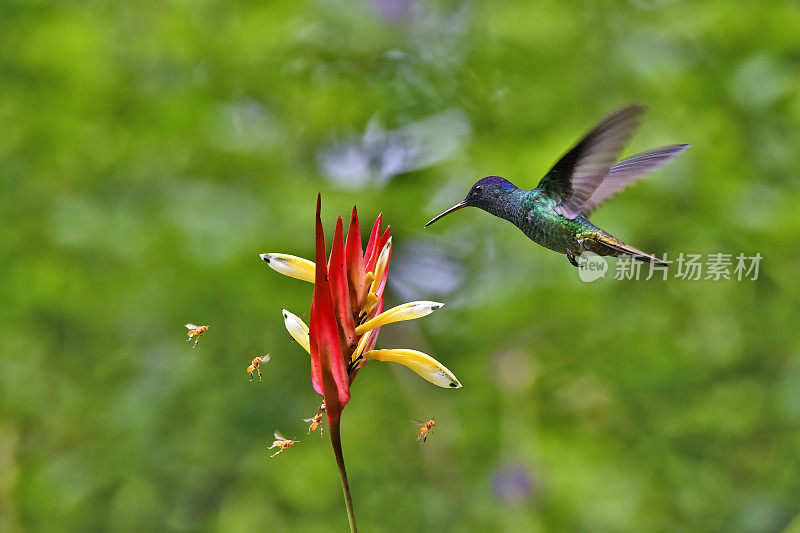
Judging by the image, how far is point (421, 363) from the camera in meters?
0.77

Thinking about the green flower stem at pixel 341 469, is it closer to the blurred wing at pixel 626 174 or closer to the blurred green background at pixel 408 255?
the blurred wing at pixel 626 174

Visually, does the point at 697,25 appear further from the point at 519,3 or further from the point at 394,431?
the point at 394,431

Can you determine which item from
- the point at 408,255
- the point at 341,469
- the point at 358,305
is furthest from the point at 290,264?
the point at 408,255

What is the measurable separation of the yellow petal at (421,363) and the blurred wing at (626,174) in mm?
516

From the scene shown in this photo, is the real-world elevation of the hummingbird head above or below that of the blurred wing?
below

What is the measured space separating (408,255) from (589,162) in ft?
5.68

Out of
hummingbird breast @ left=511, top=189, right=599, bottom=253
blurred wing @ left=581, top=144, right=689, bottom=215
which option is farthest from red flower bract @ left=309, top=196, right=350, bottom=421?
blurred wing @ left=581, top=144, right=689, bottom=215

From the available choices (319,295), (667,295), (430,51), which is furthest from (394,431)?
(319,295)

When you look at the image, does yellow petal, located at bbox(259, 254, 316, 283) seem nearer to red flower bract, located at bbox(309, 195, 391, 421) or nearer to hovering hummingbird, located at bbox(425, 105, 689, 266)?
red flower bract, located at bbox(309, 195, 391, 421)

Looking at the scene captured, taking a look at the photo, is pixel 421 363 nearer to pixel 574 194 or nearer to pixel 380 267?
pixel 380 267

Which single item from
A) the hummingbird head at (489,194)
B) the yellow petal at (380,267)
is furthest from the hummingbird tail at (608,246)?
the yellow petal at (380,267)

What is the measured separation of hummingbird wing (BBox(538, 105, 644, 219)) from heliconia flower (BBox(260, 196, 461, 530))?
0.34 meters

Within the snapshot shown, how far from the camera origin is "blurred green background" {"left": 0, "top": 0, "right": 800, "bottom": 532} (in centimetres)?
269

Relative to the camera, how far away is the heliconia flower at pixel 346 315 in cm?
71
